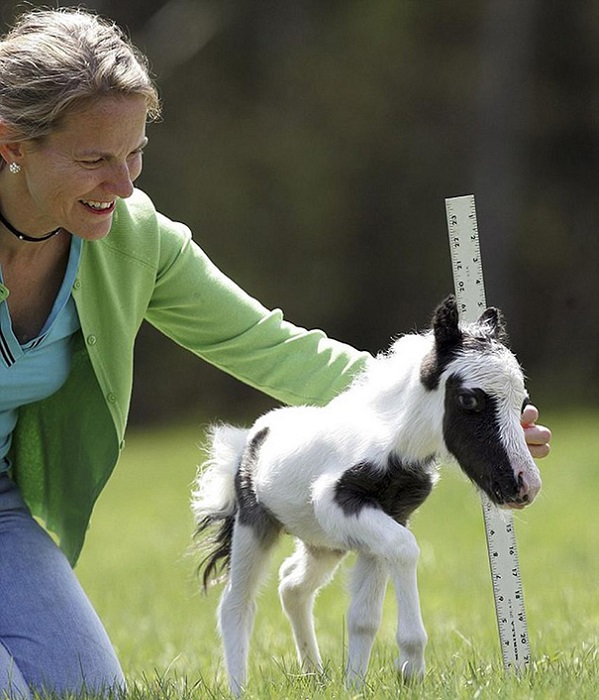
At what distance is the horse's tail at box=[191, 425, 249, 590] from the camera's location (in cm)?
404

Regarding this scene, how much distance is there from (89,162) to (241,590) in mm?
1267

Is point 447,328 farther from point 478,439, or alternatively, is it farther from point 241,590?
point 241,590

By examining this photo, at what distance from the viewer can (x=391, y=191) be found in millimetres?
19484

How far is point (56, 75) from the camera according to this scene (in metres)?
3.60

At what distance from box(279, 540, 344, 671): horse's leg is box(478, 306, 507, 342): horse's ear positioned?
0.86m

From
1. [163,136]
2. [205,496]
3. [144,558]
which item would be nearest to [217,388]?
[163,136]

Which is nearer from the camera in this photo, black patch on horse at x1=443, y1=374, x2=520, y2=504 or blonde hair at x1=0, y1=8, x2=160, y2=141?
black patch on horse at x1=443, y1=374, x2=520, y2=504

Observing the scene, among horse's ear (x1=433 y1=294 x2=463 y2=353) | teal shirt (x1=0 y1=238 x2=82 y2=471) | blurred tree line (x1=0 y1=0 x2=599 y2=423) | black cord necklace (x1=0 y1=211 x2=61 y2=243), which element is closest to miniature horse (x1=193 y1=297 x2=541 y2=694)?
horse's ear (x1=433 y1=294 x2=463 y2=353)

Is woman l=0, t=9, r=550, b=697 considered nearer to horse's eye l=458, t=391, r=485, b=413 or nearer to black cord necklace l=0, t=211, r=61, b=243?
black cord necklace l=0, t=211, r=61, b=243

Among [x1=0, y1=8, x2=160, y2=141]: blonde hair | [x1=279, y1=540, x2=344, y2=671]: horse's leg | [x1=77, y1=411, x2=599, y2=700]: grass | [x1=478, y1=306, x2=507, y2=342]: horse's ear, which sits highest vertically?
[x1=0, y1=8, x2=160, y2=141]: blonde hair

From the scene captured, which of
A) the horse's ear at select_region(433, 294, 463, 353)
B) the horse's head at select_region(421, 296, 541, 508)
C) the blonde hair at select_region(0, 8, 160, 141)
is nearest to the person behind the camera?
the horse's head at select_region(421, 296, 541, 508)

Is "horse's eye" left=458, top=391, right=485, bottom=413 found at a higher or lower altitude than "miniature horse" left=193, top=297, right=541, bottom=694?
higher

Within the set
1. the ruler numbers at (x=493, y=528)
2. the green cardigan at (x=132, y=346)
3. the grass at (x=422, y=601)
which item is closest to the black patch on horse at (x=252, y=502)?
the green cardigan at (x=132, y=346)

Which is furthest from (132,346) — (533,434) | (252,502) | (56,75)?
(533,434)
